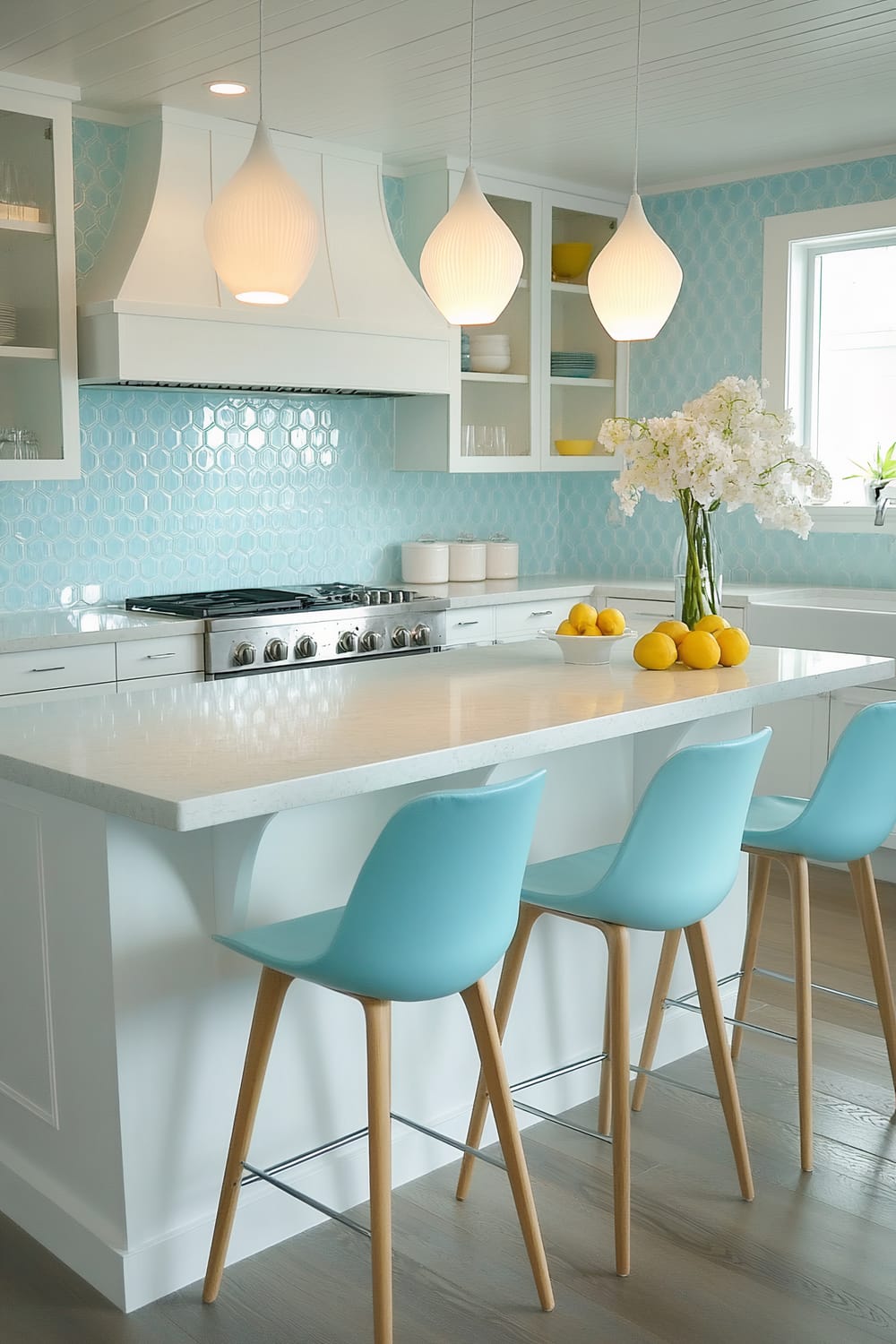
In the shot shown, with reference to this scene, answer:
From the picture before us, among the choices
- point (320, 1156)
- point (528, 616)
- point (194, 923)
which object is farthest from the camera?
point (528, 616)

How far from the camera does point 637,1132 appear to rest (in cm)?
281

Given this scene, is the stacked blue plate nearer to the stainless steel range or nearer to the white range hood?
the white range hood

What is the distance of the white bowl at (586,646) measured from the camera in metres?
3.04

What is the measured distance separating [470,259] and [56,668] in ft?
6.08

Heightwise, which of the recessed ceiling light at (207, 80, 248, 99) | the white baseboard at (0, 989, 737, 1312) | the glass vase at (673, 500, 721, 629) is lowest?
the white baseboard at (0, 989, 737, 1312)

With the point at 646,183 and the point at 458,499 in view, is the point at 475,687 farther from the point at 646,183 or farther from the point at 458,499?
the point at 646,183

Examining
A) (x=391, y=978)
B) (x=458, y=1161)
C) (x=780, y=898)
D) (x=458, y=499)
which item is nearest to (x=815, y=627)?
(x=780, y=898)

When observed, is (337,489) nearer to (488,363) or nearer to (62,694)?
(488,363)

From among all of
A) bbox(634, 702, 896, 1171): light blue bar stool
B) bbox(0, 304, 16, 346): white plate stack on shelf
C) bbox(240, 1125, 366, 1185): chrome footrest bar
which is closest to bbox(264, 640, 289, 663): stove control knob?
bbox(0, 304, 16, 346): white plate stack on shelf

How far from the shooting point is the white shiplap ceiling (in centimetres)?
340

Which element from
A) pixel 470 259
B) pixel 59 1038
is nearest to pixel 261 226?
pixel 470 259

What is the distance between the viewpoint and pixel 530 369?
18.0 ft

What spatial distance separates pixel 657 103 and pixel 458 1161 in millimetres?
3326

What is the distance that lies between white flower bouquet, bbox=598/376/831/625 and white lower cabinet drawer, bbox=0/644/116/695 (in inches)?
69.0
